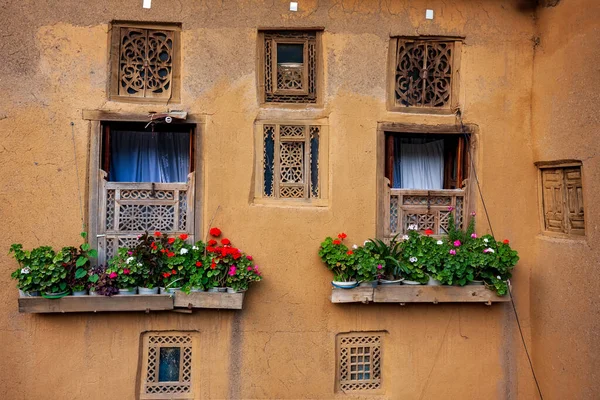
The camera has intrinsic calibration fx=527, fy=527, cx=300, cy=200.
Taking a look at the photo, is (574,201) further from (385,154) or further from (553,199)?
(385,154)

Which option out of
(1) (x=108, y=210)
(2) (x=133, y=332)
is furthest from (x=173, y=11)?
(2) (x=133, y=332)

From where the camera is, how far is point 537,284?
5.12 meters

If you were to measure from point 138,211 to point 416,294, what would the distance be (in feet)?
8.74

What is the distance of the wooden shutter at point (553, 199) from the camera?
4.95m

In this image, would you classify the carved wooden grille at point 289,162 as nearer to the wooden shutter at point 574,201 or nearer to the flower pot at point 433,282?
the flower pot at point 433,282

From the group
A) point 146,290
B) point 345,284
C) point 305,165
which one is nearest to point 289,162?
point 305,165

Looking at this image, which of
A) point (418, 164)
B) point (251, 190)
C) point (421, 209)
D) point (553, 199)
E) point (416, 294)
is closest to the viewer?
point (416, 294)

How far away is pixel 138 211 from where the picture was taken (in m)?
4.86

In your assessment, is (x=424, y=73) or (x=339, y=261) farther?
(x=424, y=73)

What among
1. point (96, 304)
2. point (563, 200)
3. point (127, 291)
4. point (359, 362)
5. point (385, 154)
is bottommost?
point (359, 362)

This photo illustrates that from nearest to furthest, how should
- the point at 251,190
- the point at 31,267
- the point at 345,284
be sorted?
the point at 31,267 → the point at 345,284 → the point at 251,190

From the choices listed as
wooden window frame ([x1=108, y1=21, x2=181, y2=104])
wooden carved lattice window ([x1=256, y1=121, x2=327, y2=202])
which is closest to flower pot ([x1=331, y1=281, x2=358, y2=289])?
wooden carved lattice window ([x1=256, y1=121, x2=327, y2=202])

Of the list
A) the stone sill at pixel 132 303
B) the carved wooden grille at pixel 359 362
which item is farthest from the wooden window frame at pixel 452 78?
the stone sill at pixel 132 303

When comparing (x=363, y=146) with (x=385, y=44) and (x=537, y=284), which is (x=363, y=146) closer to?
(x=385, y=44)
